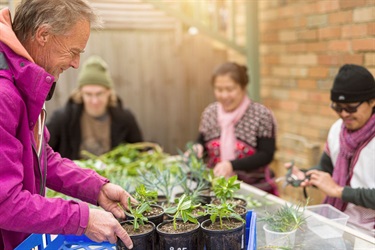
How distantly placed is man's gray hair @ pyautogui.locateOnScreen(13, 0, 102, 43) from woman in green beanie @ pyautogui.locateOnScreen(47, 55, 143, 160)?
7.09 feet

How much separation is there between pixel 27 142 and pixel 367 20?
2.39m

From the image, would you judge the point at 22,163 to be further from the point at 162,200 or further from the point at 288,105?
the point at 288,105

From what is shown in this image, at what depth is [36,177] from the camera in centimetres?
146

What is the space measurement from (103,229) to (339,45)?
2530mm

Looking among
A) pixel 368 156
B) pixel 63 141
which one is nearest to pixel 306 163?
pixel 368 156

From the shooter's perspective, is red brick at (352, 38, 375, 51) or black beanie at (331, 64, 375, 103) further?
red brick at (352, 38, 375, 51)

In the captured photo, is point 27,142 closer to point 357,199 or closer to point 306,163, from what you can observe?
point 357,199

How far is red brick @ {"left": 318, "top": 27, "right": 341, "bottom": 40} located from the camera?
10.5ft

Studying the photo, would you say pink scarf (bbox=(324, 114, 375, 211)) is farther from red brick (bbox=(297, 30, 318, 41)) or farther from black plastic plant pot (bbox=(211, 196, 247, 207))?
red brick (bbox=(297, 30, 318, 41))

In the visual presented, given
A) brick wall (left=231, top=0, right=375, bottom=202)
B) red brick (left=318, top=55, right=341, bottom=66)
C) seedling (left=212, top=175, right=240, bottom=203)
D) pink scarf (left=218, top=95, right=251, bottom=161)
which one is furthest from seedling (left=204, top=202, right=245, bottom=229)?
red brick (left=318, top=55, right=341, bottom=66)

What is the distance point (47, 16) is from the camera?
4.28 feet

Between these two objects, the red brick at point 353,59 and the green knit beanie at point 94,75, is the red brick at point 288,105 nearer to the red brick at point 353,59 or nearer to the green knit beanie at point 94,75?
the red brick at point 353,59

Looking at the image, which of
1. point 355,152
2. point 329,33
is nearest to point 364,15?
point 329,33

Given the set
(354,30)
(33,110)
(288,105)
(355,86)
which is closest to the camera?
(33,110)
